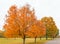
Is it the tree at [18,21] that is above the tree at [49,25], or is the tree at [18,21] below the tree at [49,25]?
below

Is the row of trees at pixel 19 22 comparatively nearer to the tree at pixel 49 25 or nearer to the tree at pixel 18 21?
the tree at pixel 18 21

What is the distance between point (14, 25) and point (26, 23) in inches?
87.6

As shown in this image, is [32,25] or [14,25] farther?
[32,25]

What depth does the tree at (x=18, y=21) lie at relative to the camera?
34406 mm

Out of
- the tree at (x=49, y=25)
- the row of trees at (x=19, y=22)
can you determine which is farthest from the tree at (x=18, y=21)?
the tree at (x=49, y=25)

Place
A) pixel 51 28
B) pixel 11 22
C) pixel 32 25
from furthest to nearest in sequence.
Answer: pixel 51 28 < pixel 32 25 < pixel 11 22

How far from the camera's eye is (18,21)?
35500 millimetres

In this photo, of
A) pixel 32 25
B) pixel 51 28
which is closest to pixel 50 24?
pixel 51 28

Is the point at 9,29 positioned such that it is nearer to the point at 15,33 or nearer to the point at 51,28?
the point at 15,33

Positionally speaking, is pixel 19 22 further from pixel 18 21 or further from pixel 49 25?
pixel 49 25

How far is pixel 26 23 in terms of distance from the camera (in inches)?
1405

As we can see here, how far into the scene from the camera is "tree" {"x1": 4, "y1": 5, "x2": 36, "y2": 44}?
34406 mm

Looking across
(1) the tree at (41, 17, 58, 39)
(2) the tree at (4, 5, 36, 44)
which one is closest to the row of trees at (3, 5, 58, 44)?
(2) the tree at (4, 5, 36, 44)

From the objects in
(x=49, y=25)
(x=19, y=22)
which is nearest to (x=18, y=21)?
(x=19, y=22)
